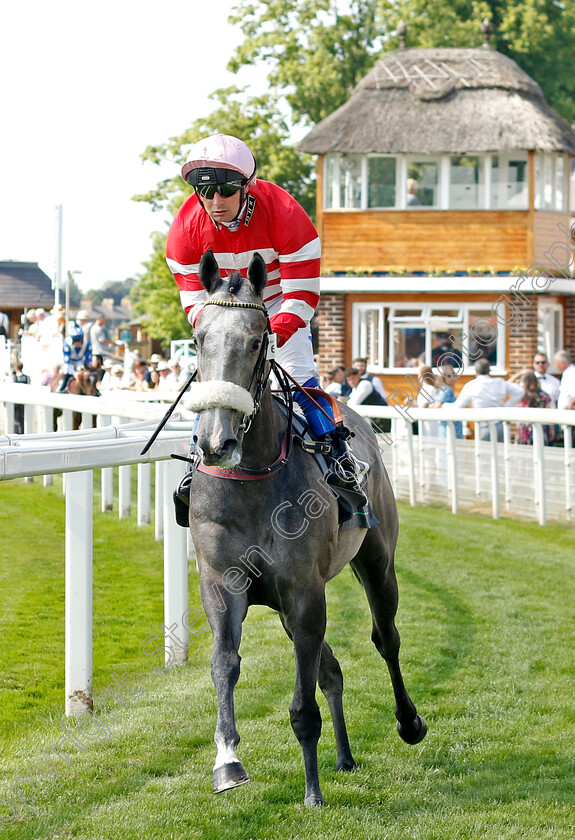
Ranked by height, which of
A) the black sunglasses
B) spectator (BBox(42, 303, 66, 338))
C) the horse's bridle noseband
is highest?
spectator (BBox(42, 303, 66, 338))

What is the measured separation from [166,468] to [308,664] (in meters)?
2.49

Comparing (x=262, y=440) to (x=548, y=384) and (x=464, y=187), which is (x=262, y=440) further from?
(x=464, y=187)

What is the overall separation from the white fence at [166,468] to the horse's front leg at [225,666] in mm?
823

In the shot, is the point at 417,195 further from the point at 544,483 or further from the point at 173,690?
the point at 173,690

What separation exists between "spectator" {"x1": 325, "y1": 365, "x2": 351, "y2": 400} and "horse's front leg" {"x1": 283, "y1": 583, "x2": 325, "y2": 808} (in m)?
9.71

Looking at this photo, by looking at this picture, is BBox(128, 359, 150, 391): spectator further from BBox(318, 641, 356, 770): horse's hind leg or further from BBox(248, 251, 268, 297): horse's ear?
BBox(248, 251, 268, 297): horse's ear

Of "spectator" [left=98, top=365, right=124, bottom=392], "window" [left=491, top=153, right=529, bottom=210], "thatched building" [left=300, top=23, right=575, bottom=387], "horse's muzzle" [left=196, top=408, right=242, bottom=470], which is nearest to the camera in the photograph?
"horse's muzzle" [left=196, top=408, right=242, bottom=470]

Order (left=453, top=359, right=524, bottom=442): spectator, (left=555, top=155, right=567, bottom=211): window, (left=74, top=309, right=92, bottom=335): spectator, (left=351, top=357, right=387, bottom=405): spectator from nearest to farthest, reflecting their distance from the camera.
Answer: (left=453, top=359, right=524, bottom=442): spectator
(left=351, top=357, right=387, bottom=405): spectator
(left=74, top=309, right=92, bottom=335): spectator
(left=555, top=155, right=567, bottom=211): window

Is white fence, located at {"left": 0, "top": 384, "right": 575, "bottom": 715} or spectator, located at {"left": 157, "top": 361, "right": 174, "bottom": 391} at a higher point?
spectator, located at {"left": 157, "top": 361, "right": 174, "bottom": 391}

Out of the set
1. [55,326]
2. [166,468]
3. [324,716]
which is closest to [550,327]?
[55,326]

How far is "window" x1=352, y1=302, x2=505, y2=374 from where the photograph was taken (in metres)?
24.0

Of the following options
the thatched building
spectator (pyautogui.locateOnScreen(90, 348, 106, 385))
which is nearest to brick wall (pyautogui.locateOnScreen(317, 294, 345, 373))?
the thatched building

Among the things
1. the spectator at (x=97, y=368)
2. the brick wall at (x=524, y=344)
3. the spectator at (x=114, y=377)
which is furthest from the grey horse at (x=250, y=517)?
the brick wall at (x=524, y=344)

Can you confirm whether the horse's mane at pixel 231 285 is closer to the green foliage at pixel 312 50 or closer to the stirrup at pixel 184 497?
the stirrup at pixel 184 497
